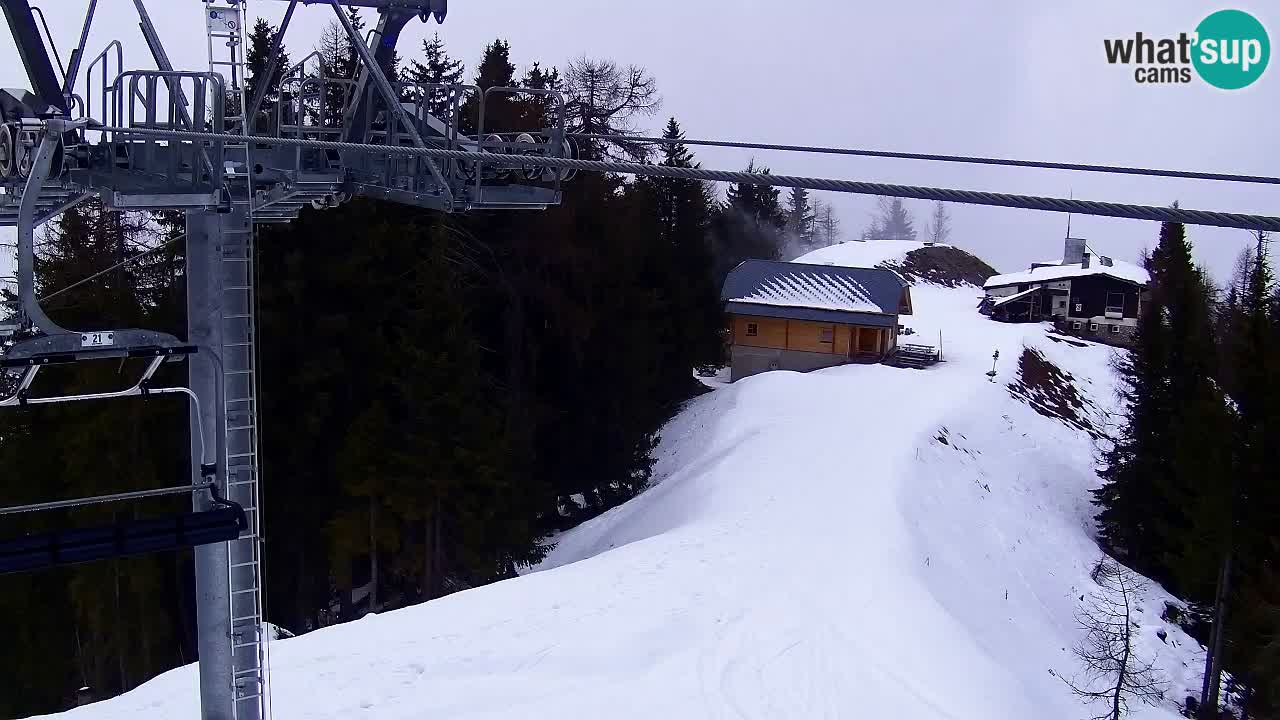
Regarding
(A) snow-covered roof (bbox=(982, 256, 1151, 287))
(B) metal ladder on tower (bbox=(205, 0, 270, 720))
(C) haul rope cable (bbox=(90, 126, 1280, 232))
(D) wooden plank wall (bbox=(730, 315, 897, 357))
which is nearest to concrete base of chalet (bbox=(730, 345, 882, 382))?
(D) wooden plank wall (bbox=(730, 315, 897, 357))

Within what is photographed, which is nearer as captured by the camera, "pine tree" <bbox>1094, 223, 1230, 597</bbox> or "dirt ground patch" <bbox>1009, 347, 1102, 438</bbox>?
"pine tree" <bbox>1094, 223, 1230, 597</bbox>

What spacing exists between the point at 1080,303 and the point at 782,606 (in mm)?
49919

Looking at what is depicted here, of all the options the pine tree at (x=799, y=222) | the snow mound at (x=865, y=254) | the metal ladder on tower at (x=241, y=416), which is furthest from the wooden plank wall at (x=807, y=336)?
the pine tree at (x=799, y=222)

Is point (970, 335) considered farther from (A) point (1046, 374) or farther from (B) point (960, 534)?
(B) point (960, 534)

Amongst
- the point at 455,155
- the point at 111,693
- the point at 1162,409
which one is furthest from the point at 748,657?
the point at 1162,409

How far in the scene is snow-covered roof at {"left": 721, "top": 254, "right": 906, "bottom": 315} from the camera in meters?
42.3

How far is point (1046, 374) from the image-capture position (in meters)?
45.9

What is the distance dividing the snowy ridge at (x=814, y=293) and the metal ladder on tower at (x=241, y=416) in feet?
114

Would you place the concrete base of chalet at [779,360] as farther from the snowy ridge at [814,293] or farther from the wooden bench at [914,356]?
the snowy ridge at [814,293]

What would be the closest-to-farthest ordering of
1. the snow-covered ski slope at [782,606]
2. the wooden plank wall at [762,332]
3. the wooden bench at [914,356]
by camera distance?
the snow-covered ski slope at [782,606] → the wooden bench at [914,356] → the wooden plank wall at [762,332]

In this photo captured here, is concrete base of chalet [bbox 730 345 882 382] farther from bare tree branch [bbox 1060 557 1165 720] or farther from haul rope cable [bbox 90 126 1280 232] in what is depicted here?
haul rope cable [bbox 90 126 1280 232]

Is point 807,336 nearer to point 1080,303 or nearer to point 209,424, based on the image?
point 1080,303

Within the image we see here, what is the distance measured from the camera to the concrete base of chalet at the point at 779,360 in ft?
138

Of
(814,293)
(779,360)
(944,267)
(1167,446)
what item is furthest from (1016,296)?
(1167,446)
